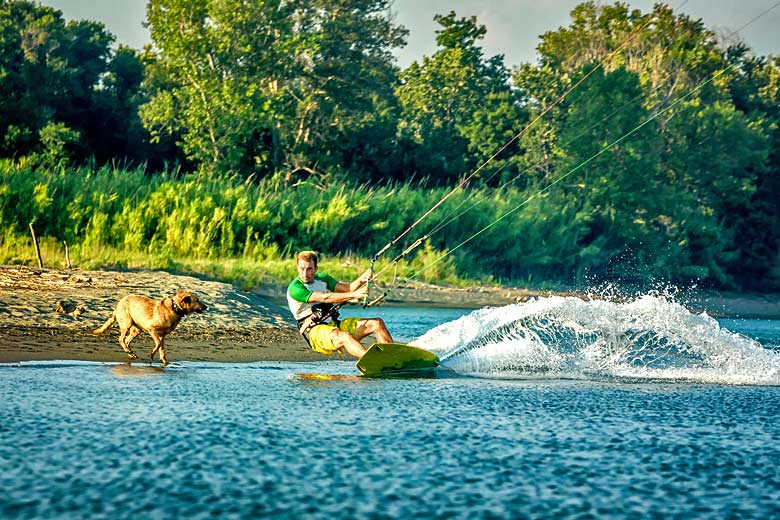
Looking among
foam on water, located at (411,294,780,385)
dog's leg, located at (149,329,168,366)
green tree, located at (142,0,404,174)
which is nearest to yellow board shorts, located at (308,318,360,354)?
foam on water, located at (411,294,780,385)

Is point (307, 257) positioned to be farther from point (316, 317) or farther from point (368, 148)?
point (368, 148)

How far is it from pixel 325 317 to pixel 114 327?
3347 millimetres

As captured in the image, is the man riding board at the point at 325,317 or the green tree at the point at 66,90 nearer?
the man riding board at the point at 325,317

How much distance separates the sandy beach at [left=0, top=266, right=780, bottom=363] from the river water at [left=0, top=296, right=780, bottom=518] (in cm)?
89

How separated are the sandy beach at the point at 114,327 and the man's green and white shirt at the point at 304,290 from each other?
1.30 m

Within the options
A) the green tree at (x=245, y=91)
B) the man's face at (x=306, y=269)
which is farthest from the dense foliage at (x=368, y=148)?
the man's face at (x=306, y=269)

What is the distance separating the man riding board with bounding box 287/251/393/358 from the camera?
11.3 metres

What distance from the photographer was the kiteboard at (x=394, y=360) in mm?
11258

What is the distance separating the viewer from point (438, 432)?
27.8 feet

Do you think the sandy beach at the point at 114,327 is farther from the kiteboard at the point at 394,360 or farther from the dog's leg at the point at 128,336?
the kiteboard at the point at 394,360

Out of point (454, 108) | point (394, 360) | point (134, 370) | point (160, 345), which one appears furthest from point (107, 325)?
point (454, 108)

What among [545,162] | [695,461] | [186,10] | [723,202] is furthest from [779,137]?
[695,461]

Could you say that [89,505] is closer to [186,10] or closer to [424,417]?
[424,417]

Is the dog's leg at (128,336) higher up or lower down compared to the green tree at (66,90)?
lower down
